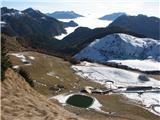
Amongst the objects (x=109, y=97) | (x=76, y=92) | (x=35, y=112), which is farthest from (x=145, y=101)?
(x=35, y=112)

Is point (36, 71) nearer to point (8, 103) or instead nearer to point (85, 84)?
point (85, 84)

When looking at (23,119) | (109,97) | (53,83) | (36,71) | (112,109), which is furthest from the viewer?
(36,71)

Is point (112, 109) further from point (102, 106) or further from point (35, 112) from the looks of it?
point (35, 112)

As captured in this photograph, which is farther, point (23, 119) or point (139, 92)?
point (139, 92)

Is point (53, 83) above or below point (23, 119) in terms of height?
below

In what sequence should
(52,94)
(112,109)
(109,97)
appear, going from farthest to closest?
(109,97), (52,94), (112,109)

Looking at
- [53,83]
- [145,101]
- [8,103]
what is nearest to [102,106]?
[145,101]

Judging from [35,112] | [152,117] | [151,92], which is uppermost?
[35,112]
